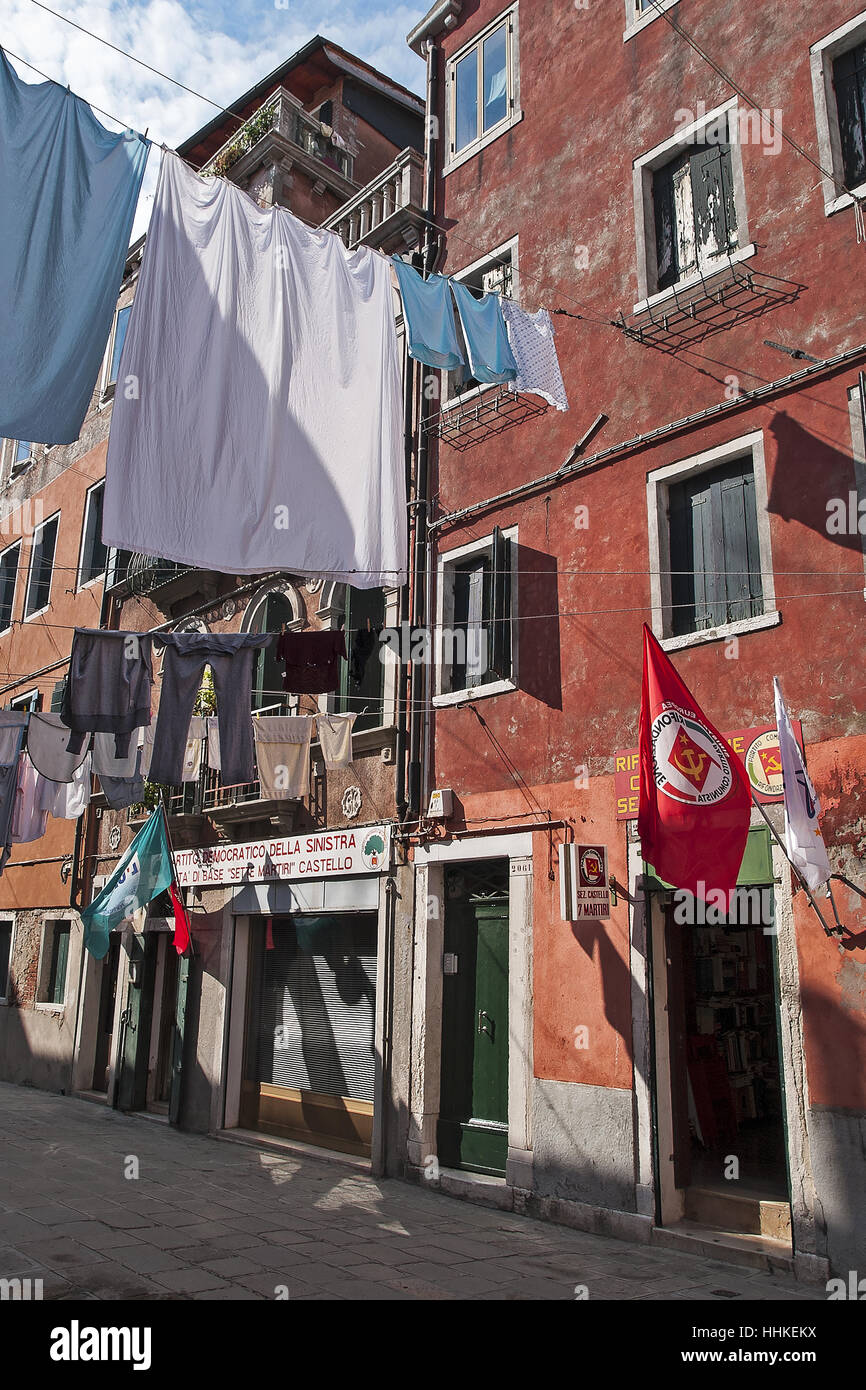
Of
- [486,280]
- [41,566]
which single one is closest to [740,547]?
[486,280]

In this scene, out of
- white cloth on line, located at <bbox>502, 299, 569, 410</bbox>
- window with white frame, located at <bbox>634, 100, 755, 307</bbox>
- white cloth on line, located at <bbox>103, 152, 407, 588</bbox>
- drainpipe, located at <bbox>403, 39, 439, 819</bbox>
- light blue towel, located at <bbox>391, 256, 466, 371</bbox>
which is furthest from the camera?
drainpipe, located at <bbox>403, 39, 439, 819</bbox>

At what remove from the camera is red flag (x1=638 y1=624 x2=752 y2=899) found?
24.2ft

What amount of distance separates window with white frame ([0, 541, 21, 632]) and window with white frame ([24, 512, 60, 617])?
883 mm

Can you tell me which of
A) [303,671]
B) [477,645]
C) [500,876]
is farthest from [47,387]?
[500,876]

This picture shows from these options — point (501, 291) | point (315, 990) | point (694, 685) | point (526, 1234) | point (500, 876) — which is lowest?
point (526, 1234)

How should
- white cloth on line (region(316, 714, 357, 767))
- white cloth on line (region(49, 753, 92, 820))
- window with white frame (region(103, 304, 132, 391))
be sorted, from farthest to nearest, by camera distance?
window with white frame (region(103, 304, 132, 391)) < white cloth on line (region(49, 753, 92, 820)) < white cloth on line (region(316, 714, 357, 767))

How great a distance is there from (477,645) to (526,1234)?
6.03 m

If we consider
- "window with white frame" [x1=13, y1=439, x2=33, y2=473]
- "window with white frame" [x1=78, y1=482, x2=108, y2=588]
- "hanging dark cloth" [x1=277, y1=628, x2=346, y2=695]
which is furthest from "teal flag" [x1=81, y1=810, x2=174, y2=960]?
"window with white frame" [x1=13, y1=439, x2=33, y2=473]

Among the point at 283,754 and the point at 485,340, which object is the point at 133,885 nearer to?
the point at 283,754

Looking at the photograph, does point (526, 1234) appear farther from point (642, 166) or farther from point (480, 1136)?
point (642, 166)

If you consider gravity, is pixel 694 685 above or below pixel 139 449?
below

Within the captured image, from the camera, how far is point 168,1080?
16359 mm

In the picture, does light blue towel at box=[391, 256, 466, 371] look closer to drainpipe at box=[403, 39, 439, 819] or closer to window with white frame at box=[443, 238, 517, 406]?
window with white frame at box=[443, 238, 517, 406]
